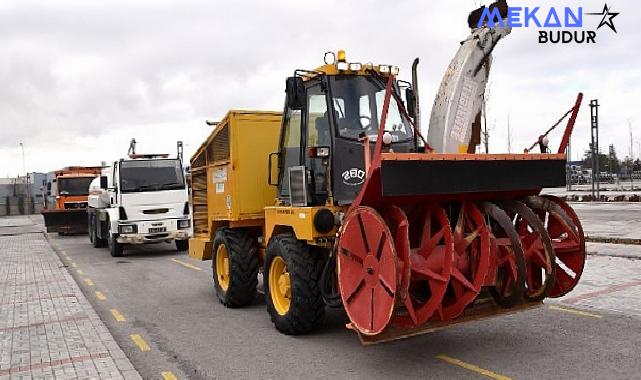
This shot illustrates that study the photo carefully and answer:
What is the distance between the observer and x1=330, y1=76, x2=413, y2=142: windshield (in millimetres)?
6762

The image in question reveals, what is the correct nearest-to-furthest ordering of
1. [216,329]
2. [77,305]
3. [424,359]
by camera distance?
[424,359], [216,329], [77,305]

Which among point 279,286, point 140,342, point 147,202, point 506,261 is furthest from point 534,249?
point 147,202

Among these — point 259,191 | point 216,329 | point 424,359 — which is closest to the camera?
point 424,359

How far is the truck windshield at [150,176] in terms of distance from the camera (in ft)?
54.7

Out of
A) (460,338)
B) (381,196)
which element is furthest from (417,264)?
(460,338)

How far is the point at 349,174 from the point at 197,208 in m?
4.40

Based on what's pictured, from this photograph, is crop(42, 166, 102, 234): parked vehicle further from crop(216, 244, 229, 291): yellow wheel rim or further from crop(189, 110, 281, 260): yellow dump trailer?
crop(189, 110, 281, 260): yellow dump trailer

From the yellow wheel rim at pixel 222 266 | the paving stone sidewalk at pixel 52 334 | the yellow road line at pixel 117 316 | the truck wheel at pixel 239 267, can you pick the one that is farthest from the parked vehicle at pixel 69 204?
the truck wheel at pixel 239 267

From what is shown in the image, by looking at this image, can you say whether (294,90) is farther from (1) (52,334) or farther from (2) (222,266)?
(1) (52,334)

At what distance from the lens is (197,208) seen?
10227 mm

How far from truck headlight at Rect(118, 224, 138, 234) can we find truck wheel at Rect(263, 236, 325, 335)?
10.1m

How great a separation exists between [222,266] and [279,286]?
7.06ft

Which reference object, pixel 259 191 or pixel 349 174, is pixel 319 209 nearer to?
pixel 349 174

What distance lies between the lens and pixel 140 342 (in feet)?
23.4
